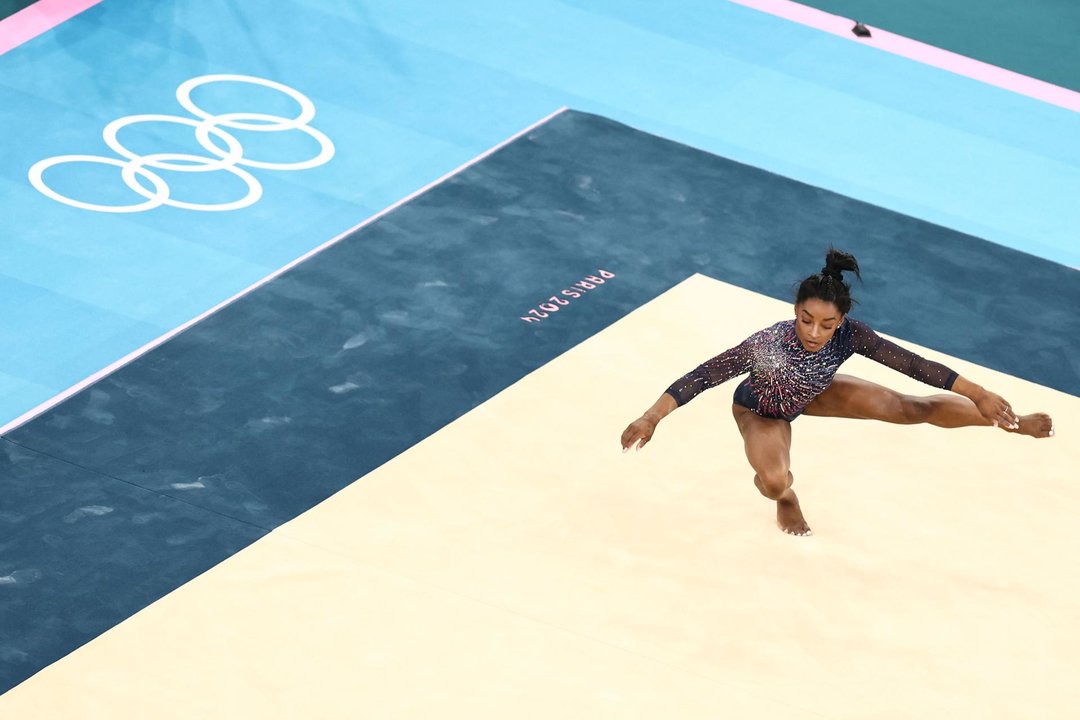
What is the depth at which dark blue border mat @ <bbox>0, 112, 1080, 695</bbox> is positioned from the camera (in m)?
7.68

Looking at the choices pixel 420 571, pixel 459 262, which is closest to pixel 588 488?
pixel 420 571

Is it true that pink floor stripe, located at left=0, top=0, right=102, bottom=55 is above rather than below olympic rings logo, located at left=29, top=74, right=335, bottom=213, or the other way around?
above

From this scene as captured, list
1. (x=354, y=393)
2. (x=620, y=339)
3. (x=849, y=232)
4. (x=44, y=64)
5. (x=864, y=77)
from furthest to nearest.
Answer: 1. (x=864, y=77)
2. (x=44, y=64)
3. (x=849, y=232)
4. (x=620, y=339)
5. (x=354, y=393)

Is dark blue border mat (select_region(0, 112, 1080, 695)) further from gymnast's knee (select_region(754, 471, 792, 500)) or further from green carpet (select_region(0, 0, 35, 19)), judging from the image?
green carpet (select_region(0, 0, 35, 19))

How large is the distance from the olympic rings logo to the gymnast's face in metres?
3.98

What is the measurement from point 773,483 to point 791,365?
0.47 meters

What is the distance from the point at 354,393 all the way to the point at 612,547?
156 centimetres

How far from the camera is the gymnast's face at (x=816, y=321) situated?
6918 mm

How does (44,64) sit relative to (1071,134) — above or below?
above

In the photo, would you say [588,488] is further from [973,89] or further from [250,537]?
[973,89]

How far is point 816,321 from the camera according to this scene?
6969 mm

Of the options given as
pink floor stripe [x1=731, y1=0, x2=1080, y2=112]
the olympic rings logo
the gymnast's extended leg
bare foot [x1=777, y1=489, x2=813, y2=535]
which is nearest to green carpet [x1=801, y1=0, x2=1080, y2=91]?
pink floor stripe [x1=731, y1=0, x2=1080, y2=112]

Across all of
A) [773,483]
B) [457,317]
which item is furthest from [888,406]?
[457,317]

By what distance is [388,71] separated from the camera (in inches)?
448
